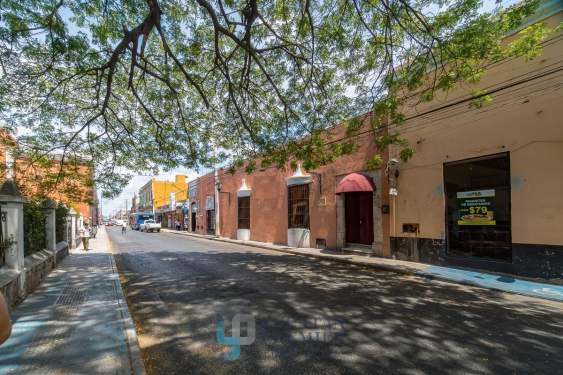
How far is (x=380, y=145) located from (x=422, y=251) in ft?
16.8

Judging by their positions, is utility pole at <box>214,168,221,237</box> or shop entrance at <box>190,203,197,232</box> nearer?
utility pole at <box>214,168,221,237</box>

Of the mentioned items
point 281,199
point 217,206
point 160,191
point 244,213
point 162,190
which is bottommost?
point 244,213

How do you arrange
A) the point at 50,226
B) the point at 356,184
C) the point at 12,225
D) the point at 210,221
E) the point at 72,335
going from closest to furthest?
the point at 72,335
the point at 12,225
the point at 50,226
the point at 356,184
the point at 210,221

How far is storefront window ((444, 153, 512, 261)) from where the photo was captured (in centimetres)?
898

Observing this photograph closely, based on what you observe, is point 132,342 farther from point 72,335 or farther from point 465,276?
point 465,276

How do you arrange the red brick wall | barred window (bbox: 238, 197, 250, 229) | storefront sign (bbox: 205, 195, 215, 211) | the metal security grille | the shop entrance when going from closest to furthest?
the metal security grille, barred window (bbox: 238, 197, 250, 229), storefront sign (bbox: 205, 195, 215, 211), the red brick wall, the shop entrance

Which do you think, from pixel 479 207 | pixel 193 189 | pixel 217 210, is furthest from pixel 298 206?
pixel 193 189

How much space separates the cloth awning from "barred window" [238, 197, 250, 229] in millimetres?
11110

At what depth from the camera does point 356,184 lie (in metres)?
12.6

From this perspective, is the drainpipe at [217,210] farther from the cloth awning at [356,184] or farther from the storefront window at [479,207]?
the storefront window at [479,207]

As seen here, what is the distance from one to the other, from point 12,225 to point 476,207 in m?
12.1

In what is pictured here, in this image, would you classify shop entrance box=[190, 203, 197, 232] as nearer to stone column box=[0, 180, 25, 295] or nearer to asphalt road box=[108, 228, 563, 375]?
asphalt road box=[108, 228, 563, 375]

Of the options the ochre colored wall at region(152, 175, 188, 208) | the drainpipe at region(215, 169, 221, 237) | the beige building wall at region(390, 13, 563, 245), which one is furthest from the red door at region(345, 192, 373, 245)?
the ochre colored wall at region(152, 175, 188, 208)

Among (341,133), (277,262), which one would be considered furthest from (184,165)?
(341,133)
